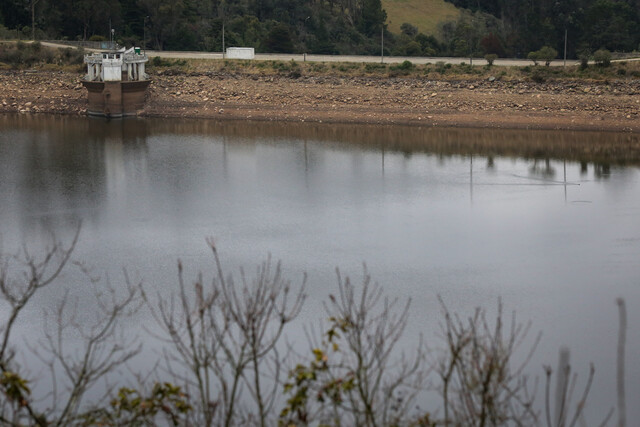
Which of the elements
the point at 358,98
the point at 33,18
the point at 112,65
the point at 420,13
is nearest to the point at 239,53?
the point at 112,65

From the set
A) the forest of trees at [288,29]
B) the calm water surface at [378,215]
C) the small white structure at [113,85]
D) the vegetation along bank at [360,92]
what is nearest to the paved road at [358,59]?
the vegetation along bank at [360,92]

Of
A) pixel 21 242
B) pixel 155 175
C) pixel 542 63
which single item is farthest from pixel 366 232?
pixel 542 63

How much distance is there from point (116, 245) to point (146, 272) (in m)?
2.00

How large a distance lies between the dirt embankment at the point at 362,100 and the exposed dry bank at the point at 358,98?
0.13ft

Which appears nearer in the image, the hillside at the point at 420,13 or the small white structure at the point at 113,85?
the small white structure at the point at 113,85

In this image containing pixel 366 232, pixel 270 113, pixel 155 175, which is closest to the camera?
pixel 366 232

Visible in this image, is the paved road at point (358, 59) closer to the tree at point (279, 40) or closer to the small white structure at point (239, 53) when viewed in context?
the small white structure at point (239, 53)

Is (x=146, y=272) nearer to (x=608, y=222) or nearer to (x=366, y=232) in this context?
(x=366, y=232)

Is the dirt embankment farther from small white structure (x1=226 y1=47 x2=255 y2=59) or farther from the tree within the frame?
the tree

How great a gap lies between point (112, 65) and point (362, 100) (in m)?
10.5

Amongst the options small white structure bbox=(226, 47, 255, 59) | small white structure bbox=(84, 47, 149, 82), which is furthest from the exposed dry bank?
small white structure bbox=(226, 47, 255, 59)

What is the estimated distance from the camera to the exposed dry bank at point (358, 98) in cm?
3838

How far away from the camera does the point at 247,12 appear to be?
63.1 metres

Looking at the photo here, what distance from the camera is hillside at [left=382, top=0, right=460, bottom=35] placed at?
67.8 metres
